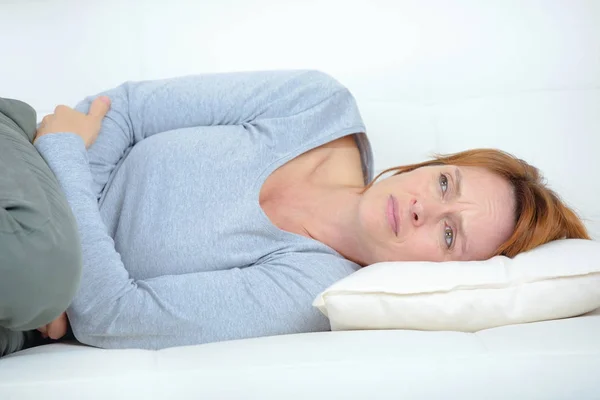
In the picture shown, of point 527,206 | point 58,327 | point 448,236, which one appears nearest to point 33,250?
point 58,327

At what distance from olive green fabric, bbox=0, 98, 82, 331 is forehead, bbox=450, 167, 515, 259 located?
0.82 m

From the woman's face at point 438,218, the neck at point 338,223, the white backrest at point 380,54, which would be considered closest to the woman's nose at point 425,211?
the woman's face at point 438,218

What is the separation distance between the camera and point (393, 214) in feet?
5.30

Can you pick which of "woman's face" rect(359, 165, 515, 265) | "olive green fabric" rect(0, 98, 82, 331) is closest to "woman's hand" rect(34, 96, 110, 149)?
"olive green fabric" rect(0, 98, 82, 331)

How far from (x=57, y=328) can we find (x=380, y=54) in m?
1.25

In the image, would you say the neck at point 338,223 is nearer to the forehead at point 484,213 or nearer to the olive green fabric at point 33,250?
the forehead at point 484,213

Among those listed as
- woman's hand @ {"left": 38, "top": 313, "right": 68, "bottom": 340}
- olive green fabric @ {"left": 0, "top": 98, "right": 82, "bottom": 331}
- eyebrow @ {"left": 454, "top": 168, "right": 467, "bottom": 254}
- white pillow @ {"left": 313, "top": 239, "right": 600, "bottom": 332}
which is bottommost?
woman's hand @ {"left": 38, "top": 313, "right": 68, "bottom": 340}

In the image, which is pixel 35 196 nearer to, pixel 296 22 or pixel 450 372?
pixel 450 372

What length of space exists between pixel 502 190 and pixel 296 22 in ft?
3.07

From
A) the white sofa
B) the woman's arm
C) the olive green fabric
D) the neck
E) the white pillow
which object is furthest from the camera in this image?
the white sofa

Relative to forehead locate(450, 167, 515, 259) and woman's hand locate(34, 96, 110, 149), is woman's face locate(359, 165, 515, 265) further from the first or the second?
woman's hand locate(34, 96, 110, 149)

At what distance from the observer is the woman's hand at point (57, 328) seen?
1.48 m

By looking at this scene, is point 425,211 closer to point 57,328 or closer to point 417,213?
point 417,213

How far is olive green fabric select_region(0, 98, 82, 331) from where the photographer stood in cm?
107
